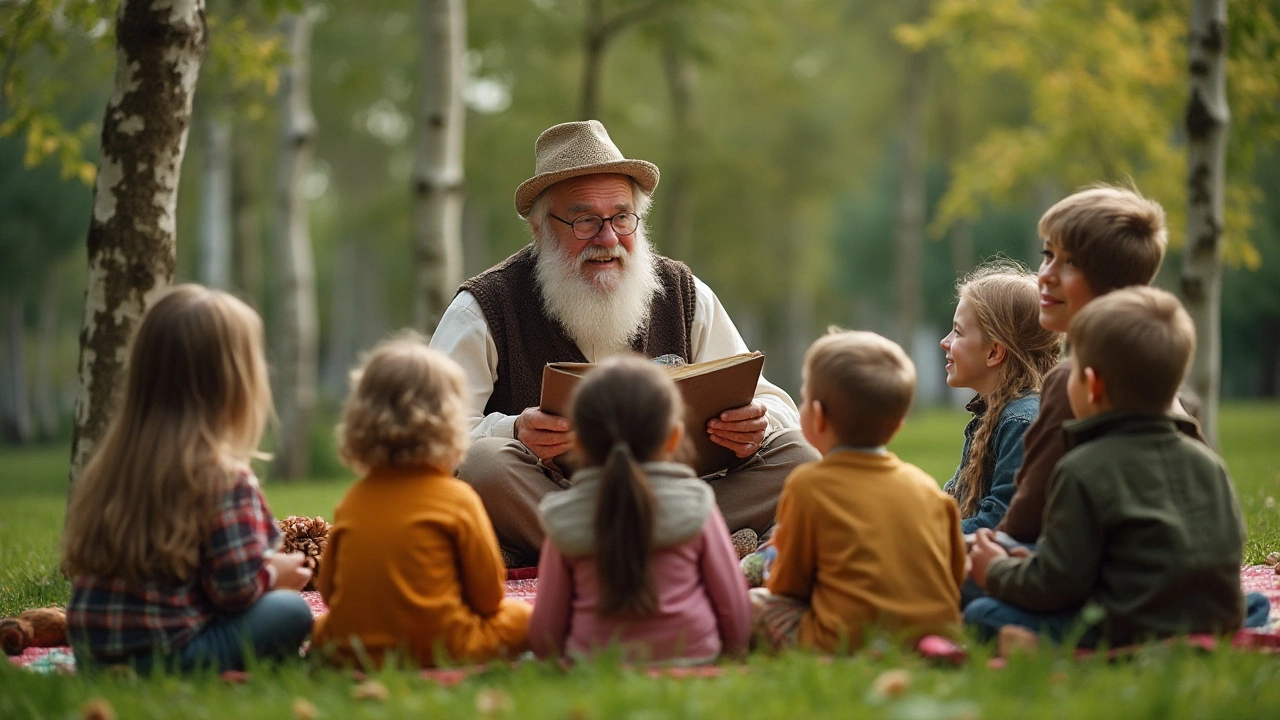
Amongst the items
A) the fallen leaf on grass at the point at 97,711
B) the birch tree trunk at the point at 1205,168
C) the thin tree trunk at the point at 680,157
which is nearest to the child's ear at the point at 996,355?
the fallen leaf on grass at the point at 97,711

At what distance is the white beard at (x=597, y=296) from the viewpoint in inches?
214

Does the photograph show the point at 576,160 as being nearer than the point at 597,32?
Yes

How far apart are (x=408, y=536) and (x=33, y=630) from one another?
5.10 feet

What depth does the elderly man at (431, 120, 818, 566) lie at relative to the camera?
5.18 m

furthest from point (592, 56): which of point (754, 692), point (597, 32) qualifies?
point (754, 692)

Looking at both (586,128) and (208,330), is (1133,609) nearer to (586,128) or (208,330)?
(208,330)

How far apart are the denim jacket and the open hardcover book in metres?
0.87

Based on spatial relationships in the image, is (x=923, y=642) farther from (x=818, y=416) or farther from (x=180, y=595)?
(x=180, y=595)

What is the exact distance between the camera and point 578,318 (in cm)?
545

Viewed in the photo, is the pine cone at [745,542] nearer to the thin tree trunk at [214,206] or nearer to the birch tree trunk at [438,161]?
the birch tree trunk at [438,161]

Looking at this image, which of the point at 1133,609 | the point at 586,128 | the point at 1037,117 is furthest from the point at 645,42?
the point at 1133,609

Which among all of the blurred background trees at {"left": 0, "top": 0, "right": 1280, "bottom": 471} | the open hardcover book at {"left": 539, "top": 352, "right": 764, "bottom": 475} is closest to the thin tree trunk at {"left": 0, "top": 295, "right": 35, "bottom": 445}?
the blurred background trees at {"left": 0, "top": 0, "right": 1280, "bottom": 471}

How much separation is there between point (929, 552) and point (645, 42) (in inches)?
541

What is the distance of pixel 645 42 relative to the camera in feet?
53.0
